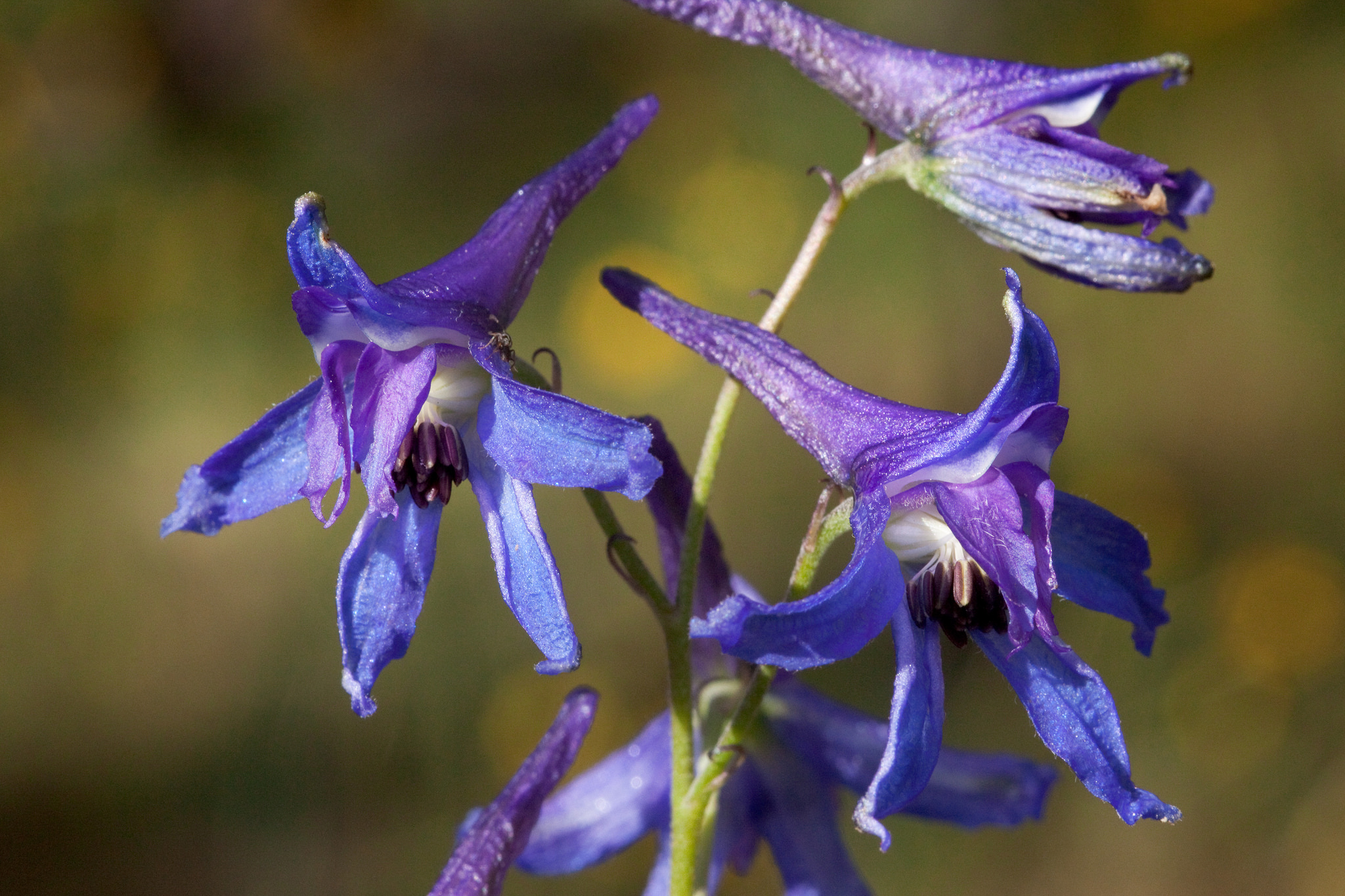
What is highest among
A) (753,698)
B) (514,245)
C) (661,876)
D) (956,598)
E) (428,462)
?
(514,245)

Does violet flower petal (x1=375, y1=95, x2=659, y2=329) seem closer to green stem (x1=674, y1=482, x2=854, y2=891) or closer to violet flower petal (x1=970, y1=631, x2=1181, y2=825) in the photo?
green stem (x1=674, y1=482, x2=854, y2=891)

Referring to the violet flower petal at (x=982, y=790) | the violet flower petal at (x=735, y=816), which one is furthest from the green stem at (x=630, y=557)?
the violet flower petal at (x=982, y=790)

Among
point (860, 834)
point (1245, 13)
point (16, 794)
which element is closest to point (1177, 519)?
point (860, 834)

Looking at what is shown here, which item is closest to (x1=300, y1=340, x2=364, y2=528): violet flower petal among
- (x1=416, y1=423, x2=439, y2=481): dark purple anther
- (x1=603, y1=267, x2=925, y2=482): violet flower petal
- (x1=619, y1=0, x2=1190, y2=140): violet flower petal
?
(x1=416, y1=423, x2=439, y2=481): dark purple anther

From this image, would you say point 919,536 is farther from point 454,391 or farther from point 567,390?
point 567,390

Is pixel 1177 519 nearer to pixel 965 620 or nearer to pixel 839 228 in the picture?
pixel 839 228

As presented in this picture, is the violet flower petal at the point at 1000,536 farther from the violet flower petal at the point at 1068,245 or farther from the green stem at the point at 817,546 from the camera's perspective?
the violet flower petal at the point at 1068,245

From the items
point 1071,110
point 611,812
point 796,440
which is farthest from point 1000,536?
point 611,812
